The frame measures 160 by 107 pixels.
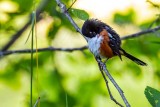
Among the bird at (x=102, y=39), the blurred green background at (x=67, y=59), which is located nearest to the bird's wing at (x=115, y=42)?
the bird at (x=102, y=39)

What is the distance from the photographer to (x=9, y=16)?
4219 millimetres

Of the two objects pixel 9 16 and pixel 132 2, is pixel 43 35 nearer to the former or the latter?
pixel 9 16

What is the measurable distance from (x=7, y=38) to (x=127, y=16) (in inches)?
43.4

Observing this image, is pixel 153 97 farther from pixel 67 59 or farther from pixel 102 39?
pixel 67 59

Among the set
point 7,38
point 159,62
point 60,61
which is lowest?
point 159,62

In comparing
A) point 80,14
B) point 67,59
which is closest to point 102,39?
point 80,14

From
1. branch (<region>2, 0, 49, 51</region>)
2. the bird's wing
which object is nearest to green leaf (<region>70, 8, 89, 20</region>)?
the bird's wing

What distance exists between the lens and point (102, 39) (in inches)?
141

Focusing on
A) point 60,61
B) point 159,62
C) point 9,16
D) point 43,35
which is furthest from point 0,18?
point 159,62

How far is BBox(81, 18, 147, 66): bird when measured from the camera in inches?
136

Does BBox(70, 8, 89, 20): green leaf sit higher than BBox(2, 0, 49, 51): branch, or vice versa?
BBox(2, 0, 49, 51): branch

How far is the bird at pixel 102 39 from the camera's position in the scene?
346 cm

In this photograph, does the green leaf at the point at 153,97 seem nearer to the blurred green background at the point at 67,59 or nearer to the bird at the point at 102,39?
the bird at the point at 102,39

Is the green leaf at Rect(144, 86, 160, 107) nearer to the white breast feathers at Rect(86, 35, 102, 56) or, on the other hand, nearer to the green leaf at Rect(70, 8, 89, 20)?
the green leaf at Rect(70, 8, 89, 20)
